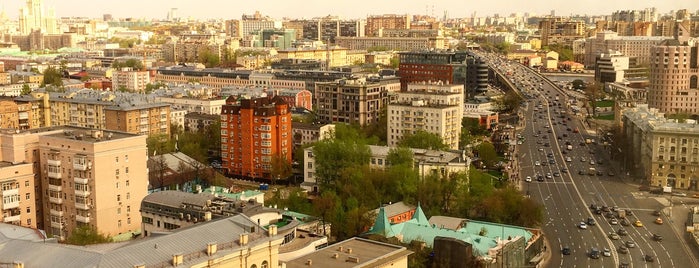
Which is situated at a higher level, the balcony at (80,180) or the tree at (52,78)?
the tree at (52,78)

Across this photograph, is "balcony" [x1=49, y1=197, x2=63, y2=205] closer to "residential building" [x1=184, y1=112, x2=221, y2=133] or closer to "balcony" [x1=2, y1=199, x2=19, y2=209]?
"balcony" [x1=2, y1=199, x2=19, y2=209]

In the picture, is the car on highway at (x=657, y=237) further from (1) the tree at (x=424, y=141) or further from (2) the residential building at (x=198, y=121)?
(2) the residential building at (x=198, y=121)

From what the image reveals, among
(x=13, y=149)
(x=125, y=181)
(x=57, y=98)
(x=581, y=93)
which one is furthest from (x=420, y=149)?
(x=581, y=93)

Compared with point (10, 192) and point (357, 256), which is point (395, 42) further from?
point (357, 256)

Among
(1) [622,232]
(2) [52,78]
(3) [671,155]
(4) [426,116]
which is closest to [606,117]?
(4) [426,116]

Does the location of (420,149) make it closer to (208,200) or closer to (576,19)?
(208,200)

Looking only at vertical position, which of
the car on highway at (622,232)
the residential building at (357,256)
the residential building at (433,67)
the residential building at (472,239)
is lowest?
the car on highway at (622,232)

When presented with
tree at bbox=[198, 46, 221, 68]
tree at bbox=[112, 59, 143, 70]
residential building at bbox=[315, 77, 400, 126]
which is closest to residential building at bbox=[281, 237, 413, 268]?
residential building at bbox=[315, 77, 400, 126]

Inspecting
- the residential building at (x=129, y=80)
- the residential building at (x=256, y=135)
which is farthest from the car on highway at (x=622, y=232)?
the residential building at (x=129, y=80)
